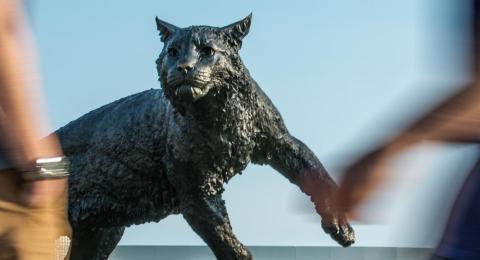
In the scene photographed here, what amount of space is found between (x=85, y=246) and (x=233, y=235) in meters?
1.71

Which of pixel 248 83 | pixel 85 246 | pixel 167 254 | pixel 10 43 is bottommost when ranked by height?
pixel 167 254

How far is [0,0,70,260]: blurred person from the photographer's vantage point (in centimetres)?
205

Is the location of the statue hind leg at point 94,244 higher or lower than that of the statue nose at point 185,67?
lower

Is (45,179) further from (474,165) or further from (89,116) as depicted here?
(89,116)

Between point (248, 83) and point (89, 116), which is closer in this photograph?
point (248, 83)

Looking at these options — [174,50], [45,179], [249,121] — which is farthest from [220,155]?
[45,179]

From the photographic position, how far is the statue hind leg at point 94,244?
7.90m

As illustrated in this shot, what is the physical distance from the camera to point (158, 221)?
24.4 ft

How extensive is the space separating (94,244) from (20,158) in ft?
20.1

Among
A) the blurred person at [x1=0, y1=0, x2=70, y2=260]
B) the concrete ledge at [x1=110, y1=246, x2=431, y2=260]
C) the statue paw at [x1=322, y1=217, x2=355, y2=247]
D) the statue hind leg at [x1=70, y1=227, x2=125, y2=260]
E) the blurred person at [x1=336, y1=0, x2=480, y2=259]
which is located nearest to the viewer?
the blurred person at [x1=336, y1=0, x2=480, y2=259]

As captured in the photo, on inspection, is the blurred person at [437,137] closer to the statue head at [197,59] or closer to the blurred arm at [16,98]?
the blurred arm at [16,98]

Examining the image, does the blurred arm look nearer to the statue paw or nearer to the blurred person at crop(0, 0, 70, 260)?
the blurred person at crop(0, 0, 70, 260)

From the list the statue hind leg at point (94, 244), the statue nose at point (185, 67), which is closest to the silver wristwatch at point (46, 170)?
the statue nose at point (185, 67)

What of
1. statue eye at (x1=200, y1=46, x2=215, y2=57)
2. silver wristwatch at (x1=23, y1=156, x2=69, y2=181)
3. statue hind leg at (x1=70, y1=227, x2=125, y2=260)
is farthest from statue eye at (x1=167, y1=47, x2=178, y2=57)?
silver wristwatch at (x1=23, y1=156, x2=69, y2=181)
